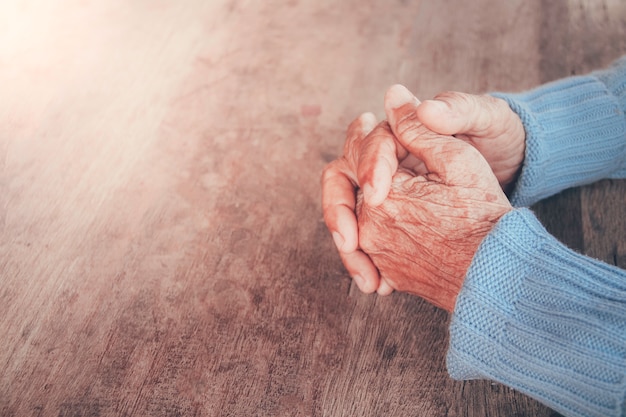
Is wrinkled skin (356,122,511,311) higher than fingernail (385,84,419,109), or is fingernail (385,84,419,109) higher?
fingernail (385,84,419,109)

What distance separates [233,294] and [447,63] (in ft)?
2.40

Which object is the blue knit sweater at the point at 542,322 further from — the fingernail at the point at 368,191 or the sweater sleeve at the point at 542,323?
the fingernail at the point at 368,191

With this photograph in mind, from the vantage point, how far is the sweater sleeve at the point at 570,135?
0.99 m

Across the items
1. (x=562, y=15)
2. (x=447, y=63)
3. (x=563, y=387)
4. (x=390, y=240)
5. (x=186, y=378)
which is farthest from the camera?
(x=562, y=15)

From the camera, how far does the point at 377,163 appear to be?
0.90 m

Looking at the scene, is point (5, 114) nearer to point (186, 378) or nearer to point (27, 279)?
point (27, 279)

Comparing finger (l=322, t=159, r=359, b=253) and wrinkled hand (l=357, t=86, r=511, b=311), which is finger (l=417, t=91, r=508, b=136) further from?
finger (l=322, t=159, r=359, b=253)

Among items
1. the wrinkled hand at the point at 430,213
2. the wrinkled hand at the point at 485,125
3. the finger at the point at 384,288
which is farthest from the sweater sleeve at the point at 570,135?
the finger at the point at 384,288

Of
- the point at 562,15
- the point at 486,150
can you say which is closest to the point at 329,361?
the point at 486,150

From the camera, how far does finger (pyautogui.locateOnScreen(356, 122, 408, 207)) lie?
2.92 feet

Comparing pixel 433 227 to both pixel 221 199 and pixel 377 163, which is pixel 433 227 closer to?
pixel 377 163

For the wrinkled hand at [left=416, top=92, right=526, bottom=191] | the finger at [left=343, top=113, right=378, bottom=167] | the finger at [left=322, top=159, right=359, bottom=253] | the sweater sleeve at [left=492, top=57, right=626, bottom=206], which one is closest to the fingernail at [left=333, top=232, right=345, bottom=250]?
the finger at [left=322, top=159, right=359, bottom=253]

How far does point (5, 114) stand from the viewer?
115 cm

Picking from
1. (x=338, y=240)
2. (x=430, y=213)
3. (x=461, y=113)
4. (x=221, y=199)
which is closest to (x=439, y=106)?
(x=461, y=113)
